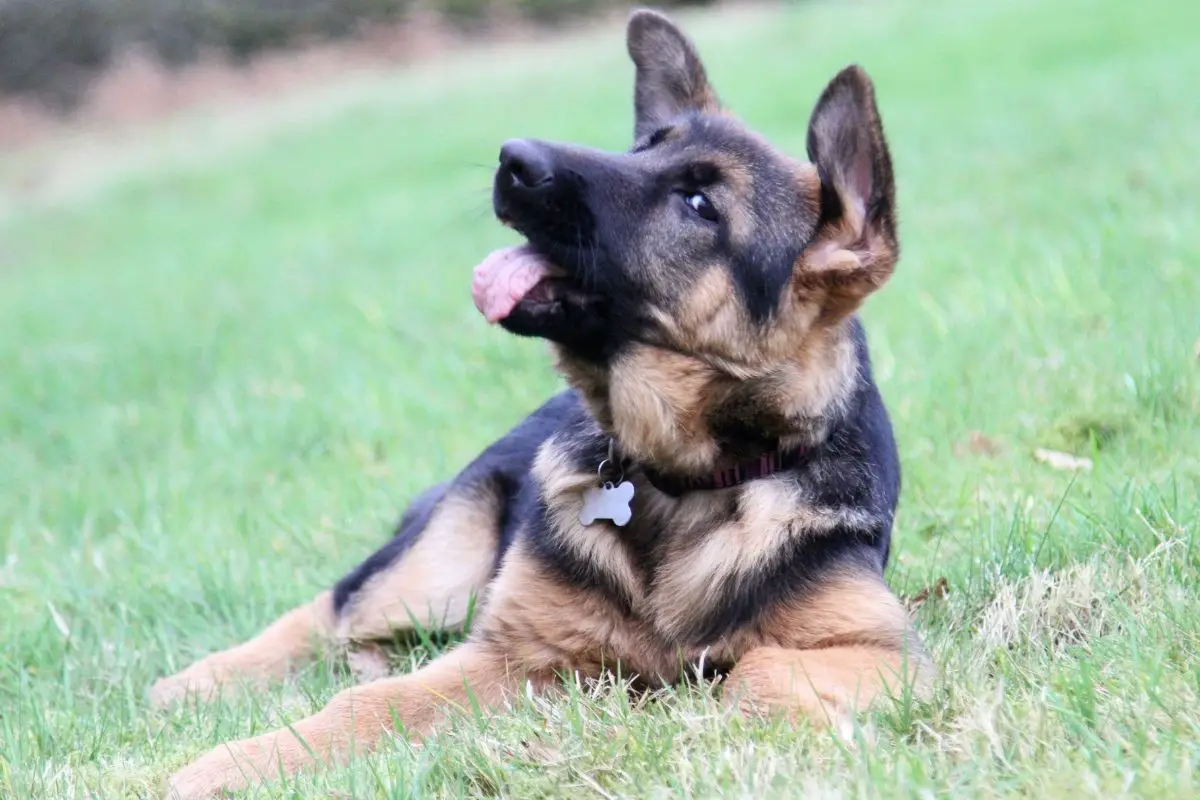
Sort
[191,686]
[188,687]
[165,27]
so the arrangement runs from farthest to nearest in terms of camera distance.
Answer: [165,27] < [191,686] < [188,687]

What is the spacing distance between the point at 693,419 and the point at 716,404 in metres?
0.08

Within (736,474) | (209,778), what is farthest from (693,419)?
(209,778)

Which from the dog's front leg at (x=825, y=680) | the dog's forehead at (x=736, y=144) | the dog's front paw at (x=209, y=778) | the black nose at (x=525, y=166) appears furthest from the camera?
the dog's forehead at (x=736, y=144)

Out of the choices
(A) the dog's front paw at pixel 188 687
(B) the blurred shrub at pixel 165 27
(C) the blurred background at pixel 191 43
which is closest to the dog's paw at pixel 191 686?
(A) the dog's front paw at pixel 188 687

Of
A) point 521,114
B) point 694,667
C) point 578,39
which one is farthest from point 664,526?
point 578,39

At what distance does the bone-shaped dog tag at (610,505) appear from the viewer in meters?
3.99

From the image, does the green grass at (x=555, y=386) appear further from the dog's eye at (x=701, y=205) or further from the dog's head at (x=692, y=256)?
the dog's eye at (x=701, y=205)

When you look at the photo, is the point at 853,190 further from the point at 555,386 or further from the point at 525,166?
the point at 555,386

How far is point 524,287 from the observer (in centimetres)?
385

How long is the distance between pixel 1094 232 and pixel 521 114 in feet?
44.5

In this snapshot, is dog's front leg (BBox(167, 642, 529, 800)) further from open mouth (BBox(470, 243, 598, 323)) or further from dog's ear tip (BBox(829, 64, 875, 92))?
dog's ear tip (BBox(829, 64, 875, 92))

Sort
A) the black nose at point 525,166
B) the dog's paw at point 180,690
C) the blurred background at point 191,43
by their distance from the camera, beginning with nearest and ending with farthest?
the black nose at point 525,166 → the dog's paw at point 180,690 → the blurred background at point 191,43

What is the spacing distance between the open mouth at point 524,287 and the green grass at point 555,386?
51 centimetres

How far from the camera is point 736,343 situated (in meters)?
3.93
